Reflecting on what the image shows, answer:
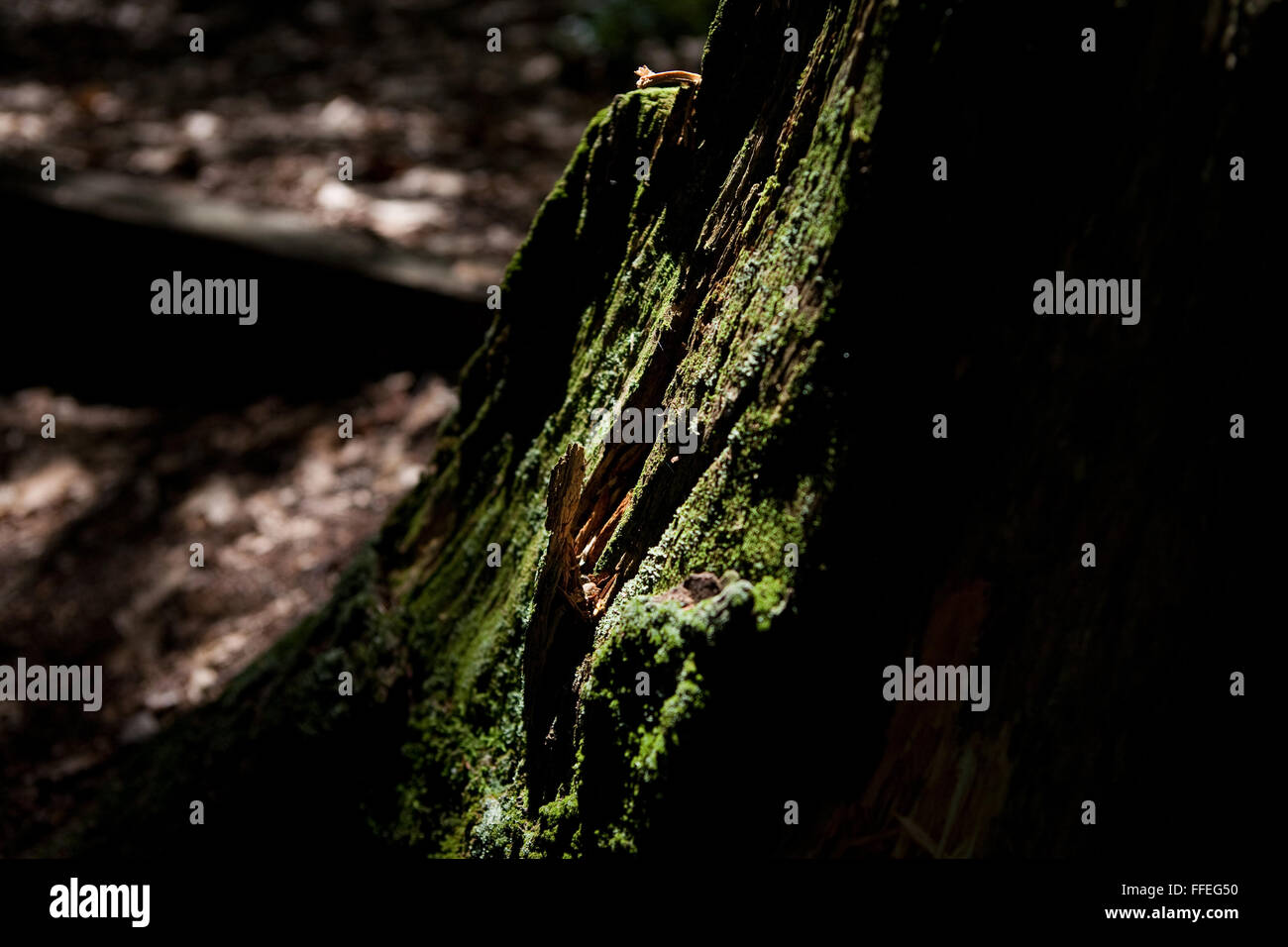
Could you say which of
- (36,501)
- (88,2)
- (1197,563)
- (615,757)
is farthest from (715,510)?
(88,2)

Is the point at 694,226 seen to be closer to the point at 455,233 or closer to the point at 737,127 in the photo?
the point at 737,127

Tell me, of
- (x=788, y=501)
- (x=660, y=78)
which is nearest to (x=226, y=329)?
(x=660, y=78)

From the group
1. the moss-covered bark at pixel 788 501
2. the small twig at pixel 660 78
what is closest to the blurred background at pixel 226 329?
the moss-covered bark at pixel 788 501

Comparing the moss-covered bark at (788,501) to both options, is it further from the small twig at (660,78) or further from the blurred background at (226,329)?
the blurred background at (226,329)

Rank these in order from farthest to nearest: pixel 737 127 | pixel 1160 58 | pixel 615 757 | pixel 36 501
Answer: pixel 36 501, pixel 737 127, pixel 615 757, pixel 1160 58

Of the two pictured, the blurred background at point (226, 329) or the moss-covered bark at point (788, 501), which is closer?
the moss-covered bark at point (788, 501)

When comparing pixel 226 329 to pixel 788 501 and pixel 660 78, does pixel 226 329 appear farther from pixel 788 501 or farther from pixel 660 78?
pixel 788 501

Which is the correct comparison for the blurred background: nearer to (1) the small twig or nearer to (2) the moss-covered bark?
(2) the moss-covered bark
